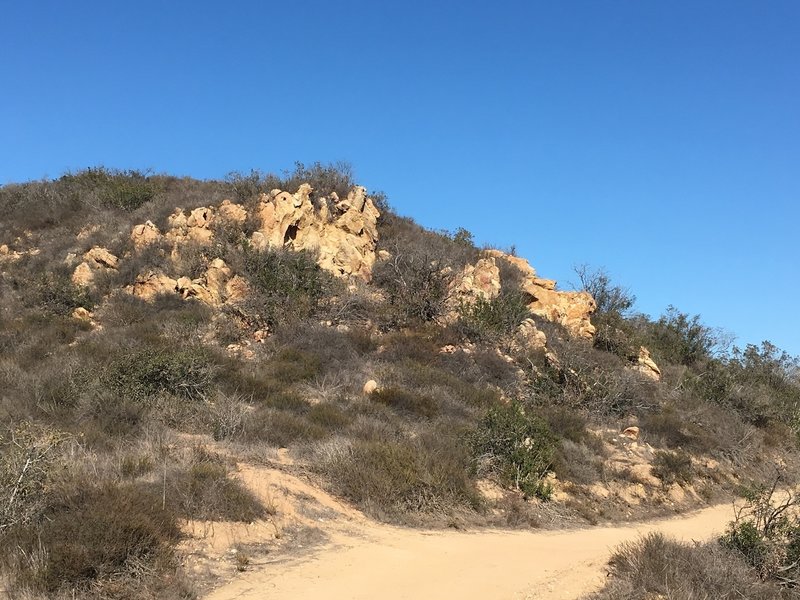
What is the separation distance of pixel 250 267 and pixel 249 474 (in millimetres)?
10264

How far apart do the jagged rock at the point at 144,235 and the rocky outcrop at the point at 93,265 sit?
36.3 inches

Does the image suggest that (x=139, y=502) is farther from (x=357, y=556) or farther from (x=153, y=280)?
(x=153, y=280)

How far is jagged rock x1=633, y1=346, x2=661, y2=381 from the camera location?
1964 centimetres

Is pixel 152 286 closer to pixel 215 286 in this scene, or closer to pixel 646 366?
pixel 215 286

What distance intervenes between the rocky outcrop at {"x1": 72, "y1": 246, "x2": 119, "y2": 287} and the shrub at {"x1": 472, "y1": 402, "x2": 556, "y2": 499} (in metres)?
14.0

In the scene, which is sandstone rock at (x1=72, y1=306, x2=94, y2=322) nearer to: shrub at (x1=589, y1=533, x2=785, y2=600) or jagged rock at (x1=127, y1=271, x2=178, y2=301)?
jagged rock at (x1=127, y1=271, x2=178, y2=301)

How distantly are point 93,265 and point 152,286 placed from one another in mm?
2685

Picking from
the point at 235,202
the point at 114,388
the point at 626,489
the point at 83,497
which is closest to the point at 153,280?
the point at 235,202

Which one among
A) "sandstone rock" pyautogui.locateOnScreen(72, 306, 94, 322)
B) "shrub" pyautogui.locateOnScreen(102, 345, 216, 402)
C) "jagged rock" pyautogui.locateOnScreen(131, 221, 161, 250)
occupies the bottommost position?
"shrub" pyautogui.locateOnScreen(102, 345, 216, 402)

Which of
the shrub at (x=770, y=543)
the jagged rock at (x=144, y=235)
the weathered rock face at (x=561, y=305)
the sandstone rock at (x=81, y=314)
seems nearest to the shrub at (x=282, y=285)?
the jagged rock at (x=144, y=235)

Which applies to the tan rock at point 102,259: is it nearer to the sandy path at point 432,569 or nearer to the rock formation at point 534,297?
the rock formation at point 534,297

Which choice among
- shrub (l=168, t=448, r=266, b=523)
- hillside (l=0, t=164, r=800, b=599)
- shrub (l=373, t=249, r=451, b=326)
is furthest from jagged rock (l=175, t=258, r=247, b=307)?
shrub (l=168, t=448, r=266, b=523)

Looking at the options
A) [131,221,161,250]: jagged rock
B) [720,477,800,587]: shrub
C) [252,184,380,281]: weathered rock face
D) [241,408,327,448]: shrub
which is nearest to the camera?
[720,477,800,587]: shrub

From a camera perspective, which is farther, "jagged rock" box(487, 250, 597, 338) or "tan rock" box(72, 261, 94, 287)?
"jagged rock" box(487, 250, 597, 338)
